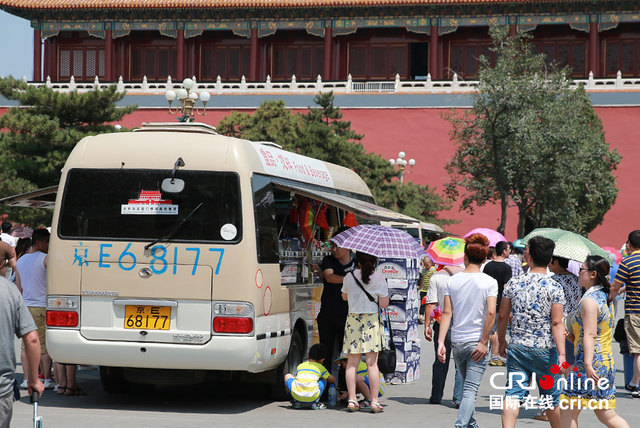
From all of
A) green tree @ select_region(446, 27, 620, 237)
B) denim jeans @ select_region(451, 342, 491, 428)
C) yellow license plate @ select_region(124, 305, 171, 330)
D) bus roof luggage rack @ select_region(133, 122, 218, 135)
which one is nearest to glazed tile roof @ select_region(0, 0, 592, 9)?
green tree @ select_region(446, 27, 620, 237)

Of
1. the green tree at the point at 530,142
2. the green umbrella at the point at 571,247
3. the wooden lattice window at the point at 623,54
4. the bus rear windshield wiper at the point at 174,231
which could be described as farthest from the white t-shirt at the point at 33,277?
the wooden lattice window at the point at 623,54

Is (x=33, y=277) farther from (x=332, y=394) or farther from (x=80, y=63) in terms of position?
(x=80, y=63)

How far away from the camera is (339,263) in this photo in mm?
9672

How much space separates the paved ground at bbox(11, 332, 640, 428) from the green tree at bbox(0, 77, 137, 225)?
44.7 ft

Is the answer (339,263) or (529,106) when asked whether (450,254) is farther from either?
(529,106)

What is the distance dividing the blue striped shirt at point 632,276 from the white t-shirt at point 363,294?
101 inches

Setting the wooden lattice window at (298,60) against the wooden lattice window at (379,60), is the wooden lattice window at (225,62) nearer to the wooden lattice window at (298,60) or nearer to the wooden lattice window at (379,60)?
the wooden lattice window at (298,60)

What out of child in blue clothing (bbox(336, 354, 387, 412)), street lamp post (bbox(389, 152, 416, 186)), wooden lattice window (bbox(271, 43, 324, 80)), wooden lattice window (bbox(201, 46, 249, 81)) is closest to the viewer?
child in blue clothing (bbox(336, 354, 387, 412))

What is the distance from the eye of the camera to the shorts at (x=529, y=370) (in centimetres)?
689

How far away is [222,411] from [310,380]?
836 mm

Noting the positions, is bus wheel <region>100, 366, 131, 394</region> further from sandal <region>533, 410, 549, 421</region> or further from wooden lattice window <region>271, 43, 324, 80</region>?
wooden lattice window <region>271, 43, 324, 80</region>

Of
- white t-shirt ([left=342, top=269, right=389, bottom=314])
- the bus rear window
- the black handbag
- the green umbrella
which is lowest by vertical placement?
the black handbag

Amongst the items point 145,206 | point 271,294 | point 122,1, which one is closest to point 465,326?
point 271,294

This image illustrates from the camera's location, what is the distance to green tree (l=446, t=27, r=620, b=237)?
Answer: 27078 mm
